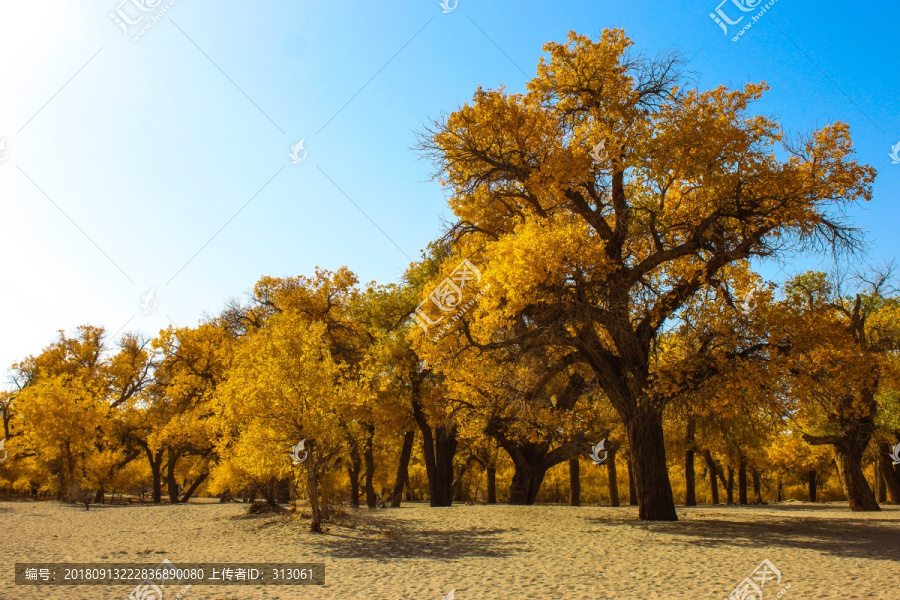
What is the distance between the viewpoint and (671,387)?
11922 millimetres

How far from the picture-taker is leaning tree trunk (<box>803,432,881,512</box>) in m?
18.2

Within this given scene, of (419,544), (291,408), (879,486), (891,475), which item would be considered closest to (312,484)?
(291,408)

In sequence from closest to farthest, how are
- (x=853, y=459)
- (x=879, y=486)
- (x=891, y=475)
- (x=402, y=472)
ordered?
(x=853, y=459) → (x=402, y=472) → (x=891, y=475) → (x=879, y=486)

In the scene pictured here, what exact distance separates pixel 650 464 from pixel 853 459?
1045 cm

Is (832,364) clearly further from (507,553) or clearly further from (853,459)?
(853,459)

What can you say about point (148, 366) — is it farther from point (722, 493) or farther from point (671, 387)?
point (722, 493)

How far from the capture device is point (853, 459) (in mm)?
18766

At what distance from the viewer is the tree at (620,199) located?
1170 cm

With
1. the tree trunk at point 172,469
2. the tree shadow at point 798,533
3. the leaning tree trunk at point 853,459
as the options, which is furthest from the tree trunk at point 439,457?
the tree trunk at point 172,469

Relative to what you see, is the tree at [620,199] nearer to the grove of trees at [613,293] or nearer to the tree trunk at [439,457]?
the grove of trees at [613,293]

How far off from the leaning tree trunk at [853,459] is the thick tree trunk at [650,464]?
801cm

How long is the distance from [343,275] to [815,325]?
17.7 metres

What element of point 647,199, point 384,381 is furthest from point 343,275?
point 647,199

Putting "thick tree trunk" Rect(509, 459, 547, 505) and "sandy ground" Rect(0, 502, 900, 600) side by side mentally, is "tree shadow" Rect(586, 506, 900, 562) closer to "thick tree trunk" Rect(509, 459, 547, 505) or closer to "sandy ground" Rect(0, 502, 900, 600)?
"sandy ground" Rect(0, 502, 900, 600)
